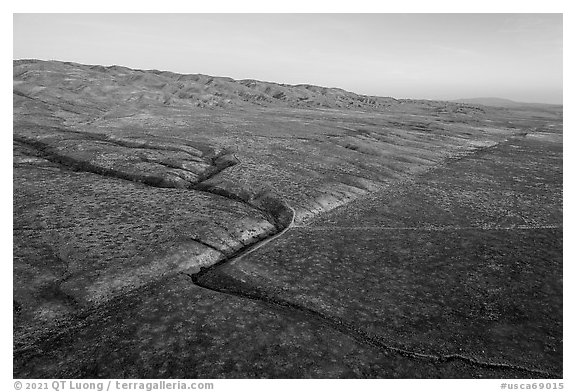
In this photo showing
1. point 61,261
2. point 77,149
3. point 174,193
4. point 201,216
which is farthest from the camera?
point 77,149

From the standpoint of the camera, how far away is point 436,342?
2255cm

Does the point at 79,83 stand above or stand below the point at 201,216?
above

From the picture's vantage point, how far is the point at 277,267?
104 ft

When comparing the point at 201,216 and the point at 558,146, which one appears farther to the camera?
the point at 558,146

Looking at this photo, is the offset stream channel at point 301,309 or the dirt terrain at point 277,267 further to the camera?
the dirt terrain at point 277,267

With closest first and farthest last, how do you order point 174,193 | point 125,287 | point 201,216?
point 125,287 < point 201,216 < point 174,193

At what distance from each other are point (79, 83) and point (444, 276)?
620ft

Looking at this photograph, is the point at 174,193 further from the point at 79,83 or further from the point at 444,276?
the point at 79,83

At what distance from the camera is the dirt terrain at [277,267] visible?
69.1ft

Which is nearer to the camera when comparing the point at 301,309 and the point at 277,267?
the point at 301,309

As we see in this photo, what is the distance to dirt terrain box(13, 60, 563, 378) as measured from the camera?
21062 mm

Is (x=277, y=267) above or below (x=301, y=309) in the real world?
above

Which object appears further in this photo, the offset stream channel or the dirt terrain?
the dirt terrain

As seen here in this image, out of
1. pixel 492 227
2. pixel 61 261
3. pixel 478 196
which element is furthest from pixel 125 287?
pixel 478 196
